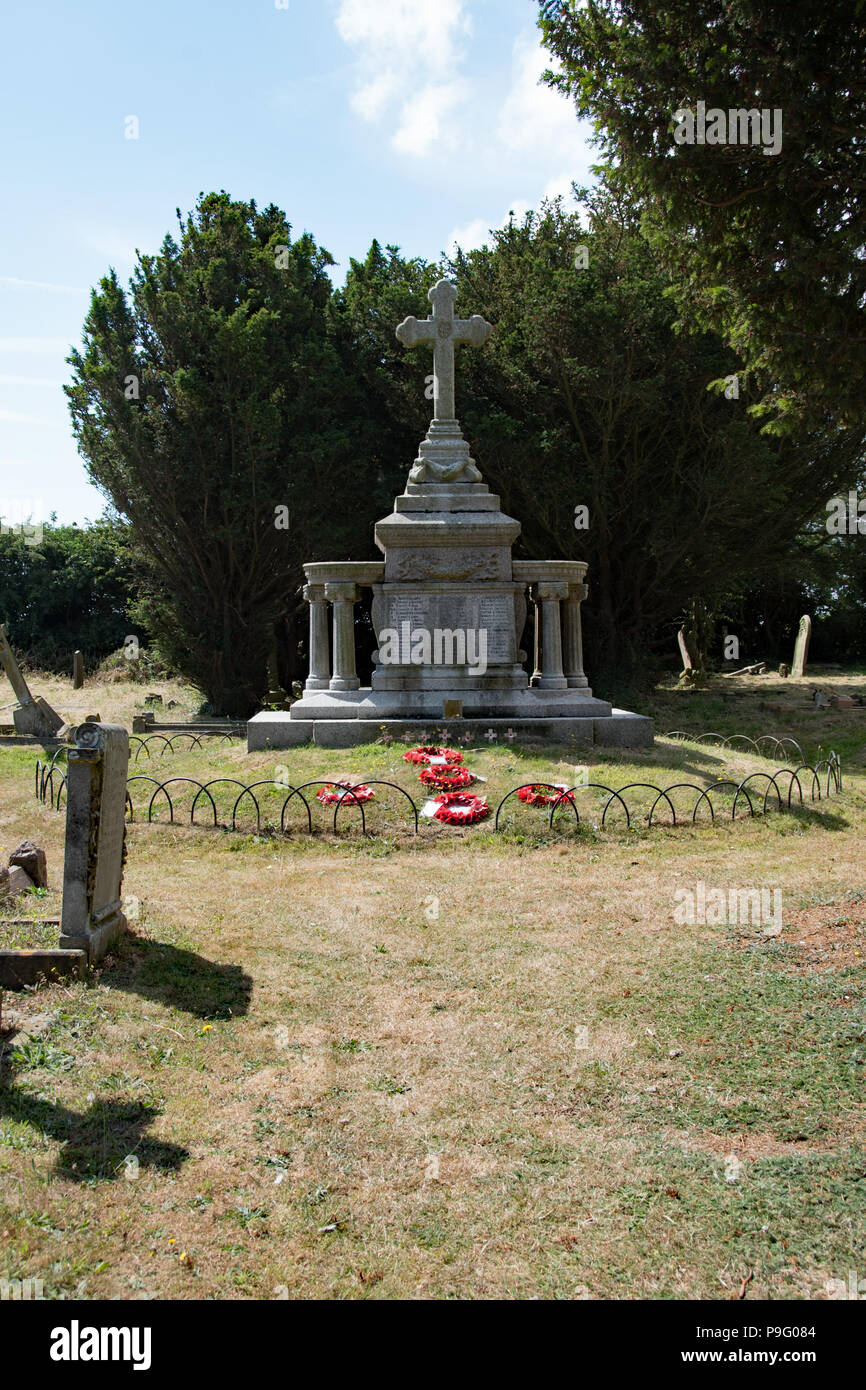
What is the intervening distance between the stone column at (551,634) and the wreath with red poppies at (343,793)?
4.25 meters

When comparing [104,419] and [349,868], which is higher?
[104,419]

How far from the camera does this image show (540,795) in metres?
9.30

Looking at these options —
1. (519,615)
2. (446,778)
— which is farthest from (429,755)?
(519,615)

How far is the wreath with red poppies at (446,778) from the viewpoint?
9.66 metres

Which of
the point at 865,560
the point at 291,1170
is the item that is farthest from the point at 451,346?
the point at 865,560

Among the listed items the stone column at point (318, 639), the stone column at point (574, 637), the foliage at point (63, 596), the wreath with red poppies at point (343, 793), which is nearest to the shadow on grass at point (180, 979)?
the wreath with red poppies at point (343, 793)

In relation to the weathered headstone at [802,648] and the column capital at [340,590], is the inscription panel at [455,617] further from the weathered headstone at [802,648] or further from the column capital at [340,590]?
the weathered headstone at [802,648]

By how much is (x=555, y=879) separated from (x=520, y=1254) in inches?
177

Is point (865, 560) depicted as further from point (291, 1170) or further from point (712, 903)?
point (291, 1170)

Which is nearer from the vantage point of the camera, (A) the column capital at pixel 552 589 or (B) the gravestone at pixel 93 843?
(B) the gravestone at pixel 93 843

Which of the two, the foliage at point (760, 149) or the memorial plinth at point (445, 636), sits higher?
the foliage at point (760, 149)

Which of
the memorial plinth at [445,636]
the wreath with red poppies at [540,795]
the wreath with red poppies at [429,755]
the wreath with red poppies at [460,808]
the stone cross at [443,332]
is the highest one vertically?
the stone cross at [443,332]

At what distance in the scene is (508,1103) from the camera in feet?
12.5
